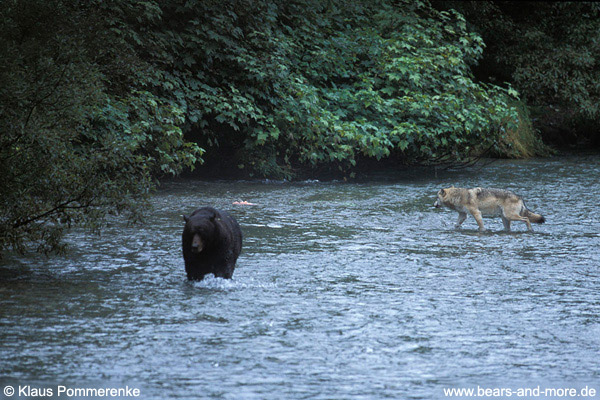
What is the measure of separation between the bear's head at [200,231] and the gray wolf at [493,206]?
233 inches

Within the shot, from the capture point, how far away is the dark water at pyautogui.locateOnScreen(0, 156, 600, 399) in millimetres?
5848

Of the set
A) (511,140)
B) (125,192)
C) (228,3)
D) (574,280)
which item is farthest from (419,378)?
(511,140)

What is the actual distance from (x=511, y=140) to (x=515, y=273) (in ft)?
60.4

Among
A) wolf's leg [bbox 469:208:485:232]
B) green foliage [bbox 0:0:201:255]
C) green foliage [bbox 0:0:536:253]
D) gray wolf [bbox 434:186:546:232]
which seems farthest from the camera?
wolf's leg [bbox 469:208:485:232]

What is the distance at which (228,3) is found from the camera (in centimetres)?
1958

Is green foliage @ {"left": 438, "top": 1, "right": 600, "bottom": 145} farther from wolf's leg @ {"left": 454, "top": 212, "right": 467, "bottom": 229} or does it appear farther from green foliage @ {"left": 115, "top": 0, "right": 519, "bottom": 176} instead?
wolf's leg @ {"left": 454, "top": 212, "right": 467, "bottom": 229}

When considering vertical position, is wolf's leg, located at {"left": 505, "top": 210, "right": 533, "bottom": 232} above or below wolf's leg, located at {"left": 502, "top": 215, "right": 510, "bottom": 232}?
above

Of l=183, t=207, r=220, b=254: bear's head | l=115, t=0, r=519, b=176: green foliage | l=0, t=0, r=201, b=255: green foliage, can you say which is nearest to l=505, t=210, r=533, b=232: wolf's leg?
l=183, t=207, r=220, b=254: bear's head

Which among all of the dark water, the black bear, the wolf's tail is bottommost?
the dark water

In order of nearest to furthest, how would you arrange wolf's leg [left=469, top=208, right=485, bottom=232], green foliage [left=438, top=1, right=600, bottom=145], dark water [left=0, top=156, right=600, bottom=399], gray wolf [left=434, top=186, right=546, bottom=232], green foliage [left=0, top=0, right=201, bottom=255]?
dark water [left=0, top=156, right=600, bottom=399], green foliage [left=0, top=0, right=201, bottom=255], gray wolf [left=434, top=186, right=546, bottom=232], wolf's leg [left=469, top=208, right=485, bottom=232], green foliage [left=438, top=1, right=600, bottom=145]

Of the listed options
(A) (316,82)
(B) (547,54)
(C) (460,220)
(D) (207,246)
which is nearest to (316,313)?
(D) (207,246)

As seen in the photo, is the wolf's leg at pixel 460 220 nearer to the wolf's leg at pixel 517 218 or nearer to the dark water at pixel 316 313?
the dark water at pixel 316 313

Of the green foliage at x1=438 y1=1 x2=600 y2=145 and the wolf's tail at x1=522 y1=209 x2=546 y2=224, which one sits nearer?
the wolf's tail at x1=522 y1=209 x2=546 y2=224

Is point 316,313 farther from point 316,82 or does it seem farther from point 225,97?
point 316,82
